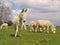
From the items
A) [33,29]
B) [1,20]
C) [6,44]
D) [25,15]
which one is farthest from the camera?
[1,20]

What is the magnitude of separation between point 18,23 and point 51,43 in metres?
4.29

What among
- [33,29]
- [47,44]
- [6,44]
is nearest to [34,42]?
[47,44]

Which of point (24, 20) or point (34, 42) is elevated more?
point (24, 20)

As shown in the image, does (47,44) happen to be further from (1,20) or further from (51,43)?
(1,20)

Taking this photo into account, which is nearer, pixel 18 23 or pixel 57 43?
pixel 57 43

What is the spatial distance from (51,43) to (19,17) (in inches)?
175

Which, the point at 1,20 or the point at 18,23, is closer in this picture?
the point at 18,23

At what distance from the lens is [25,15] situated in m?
20.6

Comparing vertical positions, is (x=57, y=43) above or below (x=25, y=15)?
below

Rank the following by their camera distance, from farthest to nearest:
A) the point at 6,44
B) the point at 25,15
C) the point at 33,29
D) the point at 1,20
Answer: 1. the point at 1,20
2. the point at 33,29
3. the point at 25,15
4. the point at 6,44

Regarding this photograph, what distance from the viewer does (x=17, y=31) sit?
21734 mm

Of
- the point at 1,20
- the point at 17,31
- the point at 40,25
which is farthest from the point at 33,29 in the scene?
the point at 1,20

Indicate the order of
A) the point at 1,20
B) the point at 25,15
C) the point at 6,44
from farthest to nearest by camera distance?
the point at 1,20, the point at 25,15, the point at 6,44

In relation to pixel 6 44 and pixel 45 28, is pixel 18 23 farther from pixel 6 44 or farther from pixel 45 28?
pixel 45 28
